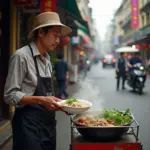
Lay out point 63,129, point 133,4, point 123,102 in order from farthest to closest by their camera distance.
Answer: point 133,4, point 123,102, point 63,129

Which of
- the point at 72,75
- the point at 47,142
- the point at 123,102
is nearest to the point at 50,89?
the point at 47,142

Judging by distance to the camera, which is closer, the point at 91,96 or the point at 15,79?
the point at 15,79

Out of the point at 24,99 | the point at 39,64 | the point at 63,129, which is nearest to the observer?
the point at 24,99

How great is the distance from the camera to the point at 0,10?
Answer: 24.0 ft

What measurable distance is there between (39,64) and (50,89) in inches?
10.2

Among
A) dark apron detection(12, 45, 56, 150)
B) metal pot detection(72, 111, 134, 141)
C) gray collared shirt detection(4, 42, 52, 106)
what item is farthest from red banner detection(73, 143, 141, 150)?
gray collared shirt detection(4, 42, 52, 106)

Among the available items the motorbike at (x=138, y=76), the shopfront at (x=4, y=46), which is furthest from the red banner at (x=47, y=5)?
the motorbike at (x=138, y=76)

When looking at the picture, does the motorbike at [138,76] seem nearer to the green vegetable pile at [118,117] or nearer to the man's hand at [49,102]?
the green vegetable pile at [118,117]

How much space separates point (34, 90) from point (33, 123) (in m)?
0.29

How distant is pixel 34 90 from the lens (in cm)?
277

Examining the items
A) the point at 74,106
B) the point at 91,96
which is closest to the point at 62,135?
the point at 91,96

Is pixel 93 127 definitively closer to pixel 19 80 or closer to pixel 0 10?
pixel 19 80

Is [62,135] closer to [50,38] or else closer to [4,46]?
[4,46]

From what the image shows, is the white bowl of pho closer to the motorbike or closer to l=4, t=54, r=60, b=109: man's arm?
l=4, t=54, r=60, b=109: man's arm
